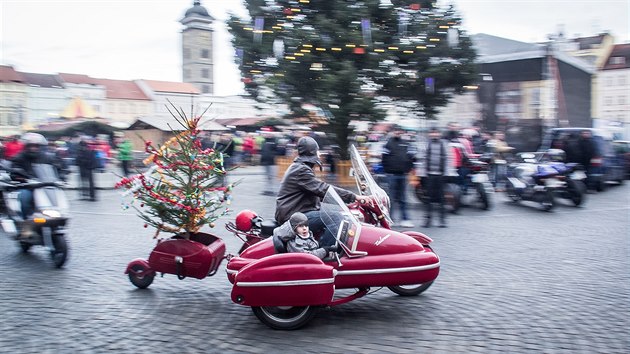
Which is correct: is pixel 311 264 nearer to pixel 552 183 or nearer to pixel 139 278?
pixel 139 278

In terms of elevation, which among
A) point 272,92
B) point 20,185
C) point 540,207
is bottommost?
point 540,207

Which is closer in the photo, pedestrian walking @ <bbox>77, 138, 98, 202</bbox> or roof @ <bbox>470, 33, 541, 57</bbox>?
pedestrian walking @ <bbox>77, 138, 98, 202</bbox>

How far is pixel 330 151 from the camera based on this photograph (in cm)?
2030

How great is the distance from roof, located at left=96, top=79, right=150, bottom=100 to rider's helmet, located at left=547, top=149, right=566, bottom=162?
76.8 m

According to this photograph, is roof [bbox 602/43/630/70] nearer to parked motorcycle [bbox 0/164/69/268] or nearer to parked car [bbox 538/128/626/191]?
parked car [bbox 538/128/626/191]

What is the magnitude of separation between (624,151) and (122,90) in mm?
75828

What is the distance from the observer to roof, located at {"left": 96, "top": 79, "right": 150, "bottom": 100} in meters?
85.1

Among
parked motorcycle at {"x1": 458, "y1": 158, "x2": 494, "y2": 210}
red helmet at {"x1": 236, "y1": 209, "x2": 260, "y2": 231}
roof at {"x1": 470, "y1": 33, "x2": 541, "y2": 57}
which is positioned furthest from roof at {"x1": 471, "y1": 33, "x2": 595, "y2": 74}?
red helmet at {"x1": 236, "y1": 209, "x2": 260, "y2": 231}

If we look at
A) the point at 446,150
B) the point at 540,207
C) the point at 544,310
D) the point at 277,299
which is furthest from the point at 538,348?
the point at 540,207

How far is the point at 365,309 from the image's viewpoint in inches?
237

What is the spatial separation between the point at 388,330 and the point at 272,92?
47.0 feet

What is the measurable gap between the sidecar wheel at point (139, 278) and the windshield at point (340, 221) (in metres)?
2.27

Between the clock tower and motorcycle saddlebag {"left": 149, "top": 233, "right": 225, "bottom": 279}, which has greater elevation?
the clock tower

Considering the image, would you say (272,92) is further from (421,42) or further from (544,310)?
(544,310)
